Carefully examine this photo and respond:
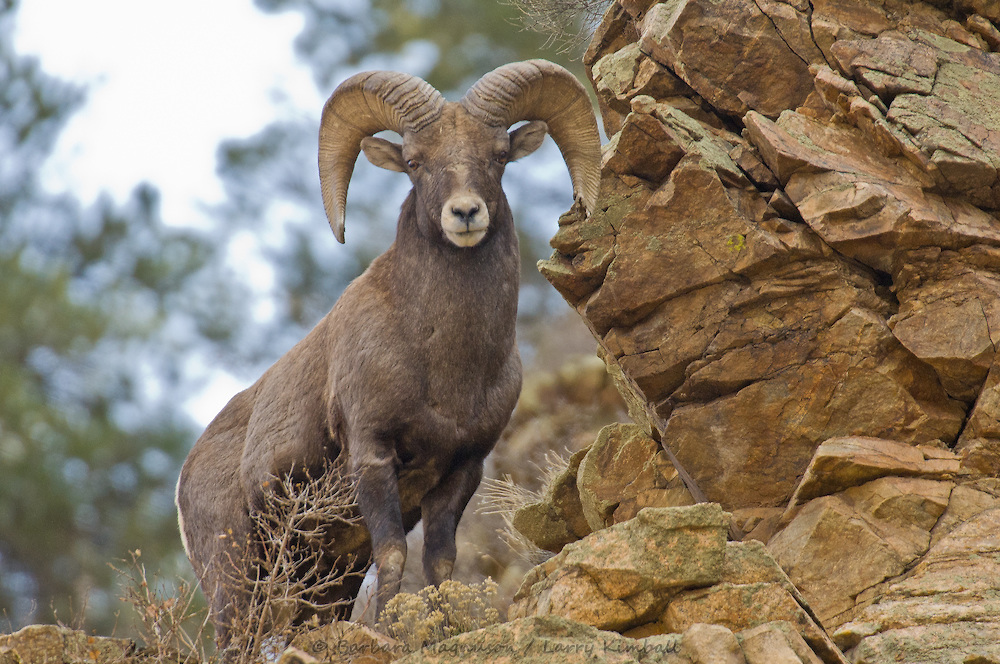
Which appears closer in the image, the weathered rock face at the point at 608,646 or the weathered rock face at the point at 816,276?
the weathered rock face at the point at 608,646

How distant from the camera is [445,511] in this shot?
615 cm

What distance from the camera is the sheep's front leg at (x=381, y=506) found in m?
5.73

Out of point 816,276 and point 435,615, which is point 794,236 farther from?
point 435,615

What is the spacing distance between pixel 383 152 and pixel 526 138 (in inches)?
36.3

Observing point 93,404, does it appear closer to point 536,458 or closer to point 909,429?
point 536,458

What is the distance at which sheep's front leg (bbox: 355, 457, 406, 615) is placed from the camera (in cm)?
573

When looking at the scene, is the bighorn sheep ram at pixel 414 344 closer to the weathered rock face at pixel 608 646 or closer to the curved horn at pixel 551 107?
the curved horn at pixel 551 107

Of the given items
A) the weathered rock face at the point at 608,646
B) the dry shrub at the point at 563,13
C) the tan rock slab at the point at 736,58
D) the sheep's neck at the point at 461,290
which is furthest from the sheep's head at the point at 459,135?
the weathered rock face at the point at 608,646

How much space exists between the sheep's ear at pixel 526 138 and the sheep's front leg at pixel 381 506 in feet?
7.15

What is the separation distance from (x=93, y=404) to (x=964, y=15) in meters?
11.4

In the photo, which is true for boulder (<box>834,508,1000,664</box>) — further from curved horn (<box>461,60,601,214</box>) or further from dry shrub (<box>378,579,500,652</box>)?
curved horn (<box>461,60,601,214</box>)

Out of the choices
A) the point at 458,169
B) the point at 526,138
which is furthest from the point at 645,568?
the point at 526,138

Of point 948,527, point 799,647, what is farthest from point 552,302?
point 799,647

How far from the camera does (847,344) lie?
587 centimetres
